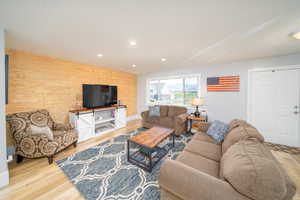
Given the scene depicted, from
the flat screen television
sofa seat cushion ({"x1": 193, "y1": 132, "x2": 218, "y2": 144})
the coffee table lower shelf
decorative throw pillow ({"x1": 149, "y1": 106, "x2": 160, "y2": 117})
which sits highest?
the flat screen television

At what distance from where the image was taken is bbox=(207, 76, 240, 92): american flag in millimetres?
3357

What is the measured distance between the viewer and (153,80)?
5281mm

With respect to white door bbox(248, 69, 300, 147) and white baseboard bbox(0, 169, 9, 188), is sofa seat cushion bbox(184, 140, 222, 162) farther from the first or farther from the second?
white baseboard bbox(0, 169, 9, 188)

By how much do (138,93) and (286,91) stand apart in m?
5.11

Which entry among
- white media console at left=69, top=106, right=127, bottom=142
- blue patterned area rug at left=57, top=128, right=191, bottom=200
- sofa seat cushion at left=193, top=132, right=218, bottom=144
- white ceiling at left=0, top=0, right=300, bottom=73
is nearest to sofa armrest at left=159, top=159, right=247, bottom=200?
blue patterned area rug at left=57, top=128, right=191, bottom=200

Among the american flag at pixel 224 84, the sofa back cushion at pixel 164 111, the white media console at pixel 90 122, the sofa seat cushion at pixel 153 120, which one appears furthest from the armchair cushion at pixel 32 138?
the american flag at pixel 224 84

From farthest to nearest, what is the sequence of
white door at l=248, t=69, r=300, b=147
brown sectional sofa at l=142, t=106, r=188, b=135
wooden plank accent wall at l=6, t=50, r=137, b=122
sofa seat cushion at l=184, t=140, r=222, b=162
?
brown sectional sofa at l=142, t=106, r=188, b=135, white door at l=248, t=69, r=300, b=147, wooden plank accent wall at l=6, t=50, r=137, b=122, sofa seat cushion at l=184, t=140, r=222, b=162

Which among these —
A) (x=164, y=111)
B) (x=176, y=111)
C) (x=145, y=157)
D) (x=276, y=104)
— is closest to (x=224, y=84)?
(x=276, y=104)

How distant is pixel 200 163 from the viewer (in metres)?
1.43

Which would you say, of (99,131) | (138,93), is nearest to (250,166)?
(99,131)

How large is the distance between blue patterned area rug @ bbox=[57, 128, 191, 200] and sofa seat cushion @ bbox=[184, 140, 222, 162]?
66cm

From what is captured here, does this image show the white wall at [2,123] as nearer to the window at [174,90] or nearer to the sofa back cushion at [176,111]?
the sofa back cushion at [176,111]

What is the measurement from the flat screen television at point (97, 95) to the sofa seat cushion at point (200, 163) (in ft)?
10.3

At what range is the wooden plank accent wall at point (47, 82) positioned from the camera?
2439 millimetres
